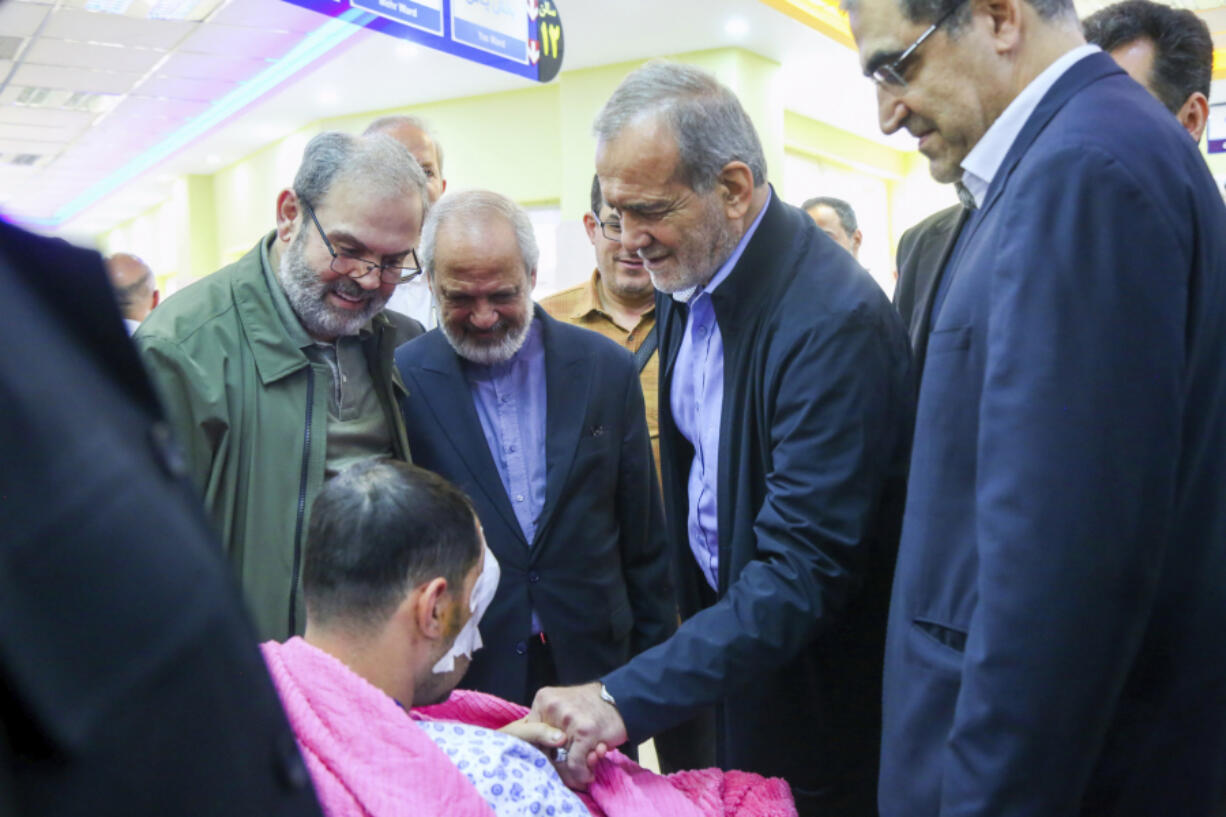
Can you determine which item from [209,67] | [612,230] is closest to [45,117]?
[209,67]

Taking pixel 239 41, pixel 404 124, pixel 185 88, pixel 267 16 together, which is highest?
pixel 267 16

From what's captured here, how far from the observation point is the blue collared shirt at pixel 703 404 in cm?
183

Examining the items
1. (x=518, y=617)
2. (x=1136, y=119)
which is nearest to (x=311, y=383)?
(x=518, y=617)

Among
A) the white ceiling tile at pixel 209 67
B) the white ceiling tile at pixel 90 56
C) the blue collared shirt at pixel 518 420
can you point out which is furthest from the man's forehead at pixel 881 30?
the white ceiling tile at pixel 209 67

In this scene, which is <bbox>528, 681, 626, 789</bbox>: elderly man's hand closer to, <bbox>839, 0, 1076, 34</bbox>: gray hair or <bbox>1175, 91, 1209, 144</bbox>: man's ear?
<bbox>839, 0, 1076, 34</bbox>: gray hair

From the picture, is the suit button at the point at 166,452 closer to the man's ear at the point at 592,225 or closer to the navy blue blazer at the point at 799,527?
the navy blue blazer at the point at 799,527

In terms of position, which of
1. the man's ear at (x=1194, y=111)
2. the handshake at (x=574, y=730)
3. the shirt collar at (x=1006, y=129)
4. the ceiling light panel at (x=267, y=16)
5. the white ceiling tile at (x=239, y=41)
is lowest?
the handshake at (x=574, y=730)

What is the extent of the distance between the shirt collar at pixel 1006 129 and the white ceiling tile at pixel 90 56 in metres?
8.20

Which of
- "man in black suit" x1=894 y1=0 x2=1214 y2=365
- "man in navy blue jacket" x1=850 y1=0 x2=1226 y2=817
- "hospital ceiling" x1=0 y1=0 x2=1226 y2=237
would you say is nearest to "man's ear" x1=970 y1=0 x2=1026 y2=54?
"man in navy blue jacket" x1=850 y1=0 x2=1226 y2=817

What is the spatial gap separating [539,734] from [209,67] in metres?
8.70

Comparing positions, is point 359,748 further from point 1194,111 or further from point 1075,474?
point 1194,111

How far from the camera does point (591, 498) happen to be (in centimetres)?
210

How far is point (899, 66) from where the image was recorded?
1237mm

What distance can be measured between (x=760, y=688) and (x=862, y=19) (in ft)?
3.67
